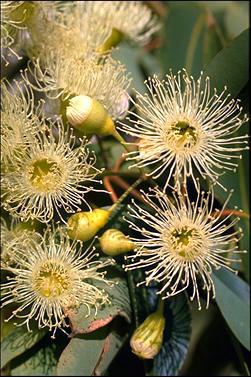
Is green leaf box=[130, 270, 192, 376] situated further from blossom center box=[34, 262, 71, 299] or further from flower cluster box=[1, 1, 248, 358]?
blossom center box=[34, 262, 71, 299]

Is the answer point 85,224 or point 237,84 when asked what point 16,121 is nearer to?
point 85,224

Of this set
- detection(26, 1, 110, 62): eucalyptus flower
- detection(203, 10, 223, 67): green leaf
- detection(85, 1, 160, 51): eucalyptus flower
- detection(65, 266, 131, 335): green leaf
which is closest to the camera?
detection(65, 266, 131, 335): green leaf

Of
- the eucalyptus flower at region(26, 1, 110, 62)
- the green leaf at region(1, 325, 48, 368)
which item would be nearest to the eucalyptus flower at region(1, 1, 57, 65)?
the eucalyptus flower at region(26, 1, 110, 62)

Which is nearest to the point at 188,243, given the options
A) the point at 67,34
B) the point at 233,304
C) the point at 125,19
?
the point at 233,304

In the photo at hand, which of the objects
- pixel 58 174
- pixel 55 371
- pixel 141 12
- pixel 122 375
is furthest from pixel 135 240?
pixel 141 12

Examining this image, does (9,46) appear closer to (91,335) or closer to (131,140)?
(131,140)
